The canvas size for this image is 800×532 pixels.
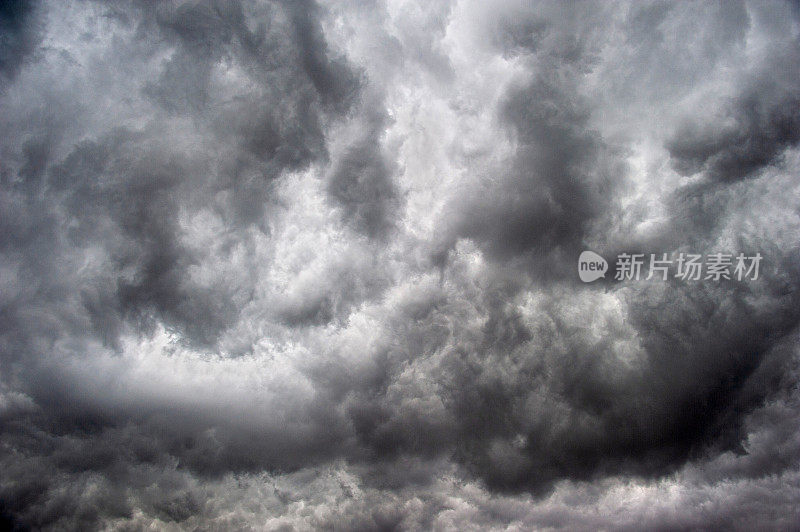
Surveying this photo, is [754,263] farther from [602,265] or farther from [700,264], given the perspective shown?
[602,265]

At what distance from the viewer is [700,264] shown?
76.2 m

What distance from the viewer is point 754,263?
243 ft

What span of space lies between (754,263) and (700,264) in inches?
288

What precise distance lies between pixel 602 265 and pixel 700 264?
47.2ft

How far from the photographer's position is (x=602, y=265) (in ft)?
264

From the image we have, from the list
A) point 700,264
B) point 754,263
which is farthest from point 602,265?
point 754,263

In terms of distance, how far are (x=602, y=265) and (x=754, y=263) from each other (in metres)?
21.7

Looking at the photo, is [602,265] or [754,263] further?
[602,265]
